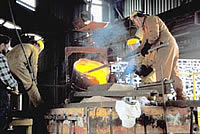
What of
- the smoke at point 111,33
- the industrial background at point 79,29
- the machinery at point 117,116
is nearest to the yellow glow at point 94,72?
the industrial background at point 79,29

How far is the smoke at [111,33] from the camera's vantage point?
49.0 feet

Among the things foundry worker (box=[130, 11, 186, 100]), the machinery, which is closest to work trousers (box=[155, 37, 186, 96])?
foundry worker (box=[130, 11, 186, 100])

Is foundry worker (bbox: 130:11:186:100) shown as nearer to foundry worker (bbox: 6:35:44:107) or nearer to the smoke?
foundry worker (bbox: 6:35:44:107)

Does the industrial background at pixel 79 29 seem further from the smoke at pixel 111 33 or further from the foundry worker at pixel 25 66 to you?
the foundry worker at pixel 25 66

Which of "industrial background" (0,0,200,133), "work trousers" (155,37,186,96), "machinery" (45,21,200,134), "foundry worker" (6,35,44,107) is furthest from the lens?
"industrial background" (0,0,200,133)

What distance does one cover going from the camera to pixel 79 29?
41.9 feet

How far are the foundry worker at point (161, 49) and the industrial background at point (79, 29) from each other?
2.39 meters

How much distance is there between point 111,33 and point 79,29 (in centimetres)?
303

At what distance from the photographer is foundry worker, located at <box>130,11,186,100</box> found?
22.1 ft

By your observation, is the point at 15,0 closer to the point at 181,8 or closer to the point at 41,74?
the point at 41,74

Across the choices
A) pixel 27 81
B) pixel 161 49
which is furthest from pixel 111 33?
pixel 161 49

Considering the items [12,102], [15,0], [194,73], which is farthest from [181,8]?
[12,102]

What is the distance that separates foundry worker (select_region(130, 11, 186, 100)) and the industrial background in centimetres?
239

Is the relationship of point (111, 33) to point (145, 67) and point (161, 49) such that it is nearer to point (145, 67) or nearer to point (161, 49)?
point (145, 67)
